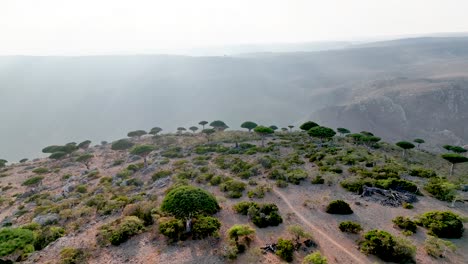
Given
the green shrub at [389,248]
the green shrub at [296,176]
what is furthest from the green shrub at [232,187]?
the green shrub at [389,248]

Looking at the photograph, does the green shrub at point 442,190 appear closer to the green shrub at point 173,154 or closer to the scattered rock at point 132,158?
the green shrub at point 173,154

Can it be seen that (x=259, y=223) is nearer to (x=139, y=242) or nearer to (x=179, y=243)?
(x=179, y=243)

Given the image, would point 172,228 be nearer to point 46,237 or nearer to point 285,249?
point 285,249

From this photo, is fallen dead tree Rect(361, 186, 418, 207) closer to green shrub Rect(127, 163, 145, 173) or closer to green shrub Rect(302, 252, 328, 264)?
green shrub Rect(302, 252, 328, 264)

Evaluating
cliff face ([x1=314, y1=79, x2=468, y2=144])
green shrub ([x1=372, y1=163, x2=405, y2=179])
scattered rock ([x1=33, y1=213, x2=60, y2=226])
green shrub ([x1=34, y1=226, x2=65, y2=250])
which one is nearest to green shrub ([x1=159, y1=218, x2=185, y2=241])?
green shrub ([x1=34, y1=226, x2=65, y2=250])

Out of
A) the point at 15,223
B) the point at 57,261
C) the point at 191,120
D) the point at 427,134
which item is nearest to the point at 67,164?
the point at 15,223

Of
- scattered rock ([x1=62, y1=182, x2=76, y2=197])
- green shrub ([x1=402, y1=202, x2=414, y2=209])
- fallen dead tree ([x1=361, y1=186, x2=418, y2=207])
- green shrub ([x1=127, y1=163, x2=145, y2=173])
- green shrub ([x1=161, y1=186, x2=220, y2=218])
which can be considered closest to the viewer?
green shrub ([x1=161, y1=186, x2=220, y2=218])

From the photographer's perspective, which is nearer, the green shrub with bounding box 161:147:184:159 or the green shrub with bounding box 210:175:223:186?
the green shrub with bounding box 210:175:223:186
